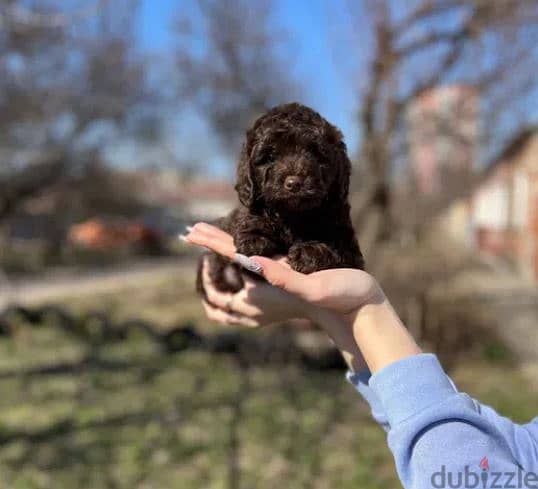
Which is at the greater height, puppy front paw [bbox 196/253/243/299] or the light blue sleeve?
puppy front paw [bbox 196/253/243/299]

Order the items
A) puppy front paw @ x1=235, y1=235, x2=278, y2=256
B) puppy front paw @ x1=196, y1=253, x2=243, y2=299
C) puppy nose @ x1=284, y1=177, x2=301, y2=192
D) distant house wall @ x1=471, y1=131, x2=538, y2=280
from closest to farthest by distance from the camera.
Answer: puppy nose @ x1=284, y1=177, x2=301, y2=192, puppy front paw @ x1=235, y1=235, x2=278, y2=256, puppy front paw @ x1=196, y1=253, x2=243, y2=299, distant house wall @ x1=471, y1=131, x2=538, y2=280

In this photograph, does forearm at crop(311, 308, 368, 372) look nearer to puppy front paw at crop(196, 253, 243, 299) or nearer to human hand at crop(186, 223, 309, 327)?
human hand at crop(186, 223, 309, 327)

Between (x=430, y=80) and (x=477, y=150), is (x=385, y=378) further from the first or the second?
(x=477, y=150)

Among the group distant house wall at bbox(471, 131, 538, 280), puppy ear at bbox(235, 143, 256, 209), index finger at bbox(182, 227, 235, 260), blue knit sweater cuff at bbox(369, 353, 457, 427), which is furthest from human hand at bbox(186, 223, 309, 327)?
distant house wall at bbox(471, 131, 538, 280)

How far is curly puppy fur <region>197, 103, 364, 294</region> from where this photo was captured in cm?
145

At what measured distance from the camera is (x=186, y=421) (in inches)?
222

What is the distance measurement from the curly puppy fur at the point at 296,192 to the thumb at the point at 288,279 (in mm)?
56

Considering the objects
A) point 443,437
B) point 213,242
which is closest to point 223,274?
point 213,242

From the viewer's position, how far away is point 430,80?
8.24 metres

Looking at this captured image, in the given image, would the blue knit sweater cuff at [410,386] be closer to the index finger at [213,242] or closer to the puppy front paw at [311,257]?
the puppy front paw at [311,257]

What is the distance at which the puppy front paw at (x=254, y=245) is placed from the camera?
154 cm

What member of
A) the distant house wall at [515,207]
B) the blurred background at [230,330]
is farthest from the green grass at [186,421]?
the distant house wall at [515,207]

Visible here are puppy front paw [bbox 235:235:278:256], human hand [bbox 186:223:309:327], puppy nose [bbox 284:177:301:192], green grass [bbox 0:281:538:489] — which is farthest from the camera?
green grass [bbox 0:281:538:489]

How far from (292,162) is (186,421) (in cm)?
466
